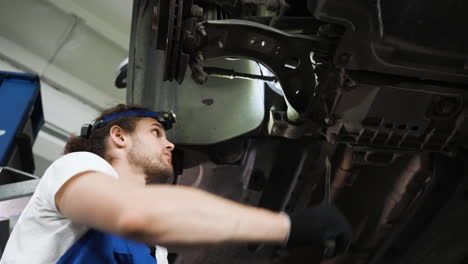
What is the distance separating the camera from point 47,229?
999 millimetres

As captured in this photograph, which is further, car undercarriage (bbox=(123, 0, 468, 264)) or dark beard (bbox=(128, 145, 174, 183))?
dark beard (bbox=(128, 145, 174, 183))

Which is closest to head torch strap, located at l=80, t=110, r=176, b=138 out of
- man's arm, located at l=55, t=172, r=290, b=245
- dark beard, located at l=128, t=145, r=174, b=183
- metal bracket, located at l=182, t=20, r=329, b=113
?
dark beard, located at l=128, t=145, r=174, b=183

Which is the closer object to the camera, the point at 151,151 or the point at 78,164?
the point at 78,164

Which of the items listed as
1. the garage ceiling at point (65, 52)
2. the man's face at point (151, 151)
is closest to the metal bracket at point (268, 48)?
the man's face at point (151, 151)

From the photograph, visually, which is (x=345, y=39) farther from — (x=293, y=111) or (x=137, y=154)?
(x=137, y=154)

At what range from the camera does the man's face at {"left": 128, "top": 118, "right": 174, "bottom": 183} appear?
4.05ft

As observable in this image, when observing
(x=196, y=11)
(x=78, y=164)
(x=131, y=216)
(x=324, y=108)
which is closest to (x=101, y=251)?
(x=78, y=164)

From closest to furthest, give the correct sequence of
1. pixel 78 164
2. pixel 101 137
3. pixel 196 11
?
1. pixel 78 164
2. pixel 196 11
3. pixel 101 137

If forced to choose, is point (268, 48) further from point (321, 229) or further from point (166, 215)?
point (166, 215)

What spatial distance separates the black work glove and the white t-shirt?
41cm

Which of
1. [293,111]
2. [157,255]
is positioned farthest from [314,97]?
[157,255]

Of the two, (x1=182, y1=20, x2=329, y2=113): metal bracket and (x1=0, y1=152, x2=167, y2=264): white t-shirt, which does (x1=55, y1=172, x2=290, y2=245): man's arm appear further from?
(x1=182, y1=20, x2=329, y2=113): metal bracket

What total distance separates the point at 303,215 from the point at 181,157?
0.85 meters

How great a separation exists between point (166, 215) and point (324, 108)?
2.45 feet
